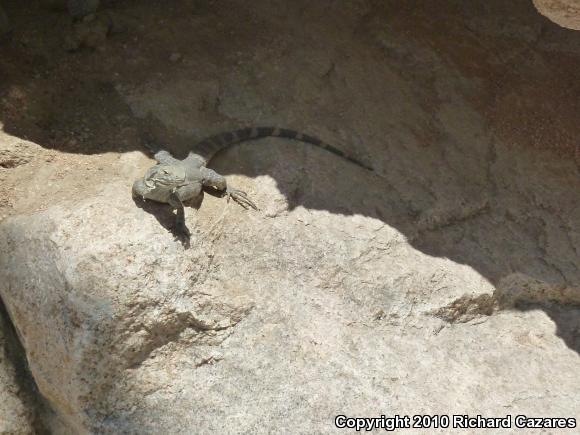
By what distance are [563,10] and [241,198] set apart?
279cm

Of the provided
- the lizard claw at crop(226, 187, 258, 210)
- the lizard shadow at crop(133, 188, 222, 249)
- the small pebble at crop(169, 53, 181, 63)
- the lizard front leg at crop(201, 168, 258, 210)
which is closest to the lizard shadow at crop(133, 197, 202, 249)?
the lizard shadow at crop(133, 188, 222, 249)

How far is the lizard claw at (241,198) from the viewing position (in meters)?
5.07

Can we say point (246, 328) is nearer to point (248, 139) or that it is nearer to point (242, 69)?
point (248, 139)

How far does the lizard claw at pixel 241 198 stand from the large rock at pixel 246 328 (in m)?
0.08

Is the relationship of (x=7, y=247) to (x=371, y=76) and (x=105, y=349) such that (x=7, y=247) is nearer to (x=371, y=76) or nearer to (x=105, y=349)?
(x=105, y=349)

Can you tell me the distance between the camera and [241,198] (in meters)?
5.09

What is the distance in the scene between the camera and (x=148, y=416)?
163 inches

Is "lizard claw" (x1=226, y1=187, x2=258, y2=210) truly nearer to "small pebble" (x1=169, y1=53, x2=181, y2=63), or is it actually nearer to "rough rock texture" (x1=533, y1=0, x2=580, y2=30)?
"small pebble" (x1=169, y1=53, x2=181, y2=63)

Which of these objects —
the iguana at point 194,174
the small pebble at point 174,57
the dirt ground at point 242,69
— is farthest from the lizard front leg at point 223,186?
the small pebble at point 174,57

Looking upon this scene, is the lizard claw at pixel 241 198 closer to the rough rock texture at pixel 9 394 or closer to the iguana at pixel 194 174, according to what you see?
the iguana at pixel 194 174

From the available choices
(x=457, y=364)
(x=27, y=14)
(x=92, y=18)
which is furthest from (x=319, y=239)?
(x=27, y=14)

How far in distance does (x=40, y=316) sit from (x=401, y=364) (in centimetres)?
253

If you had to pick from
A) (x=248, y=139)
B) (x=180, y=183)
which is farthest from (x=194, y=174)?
(x=248, y=139)

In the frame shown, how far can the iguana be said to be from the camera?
4617 mm
